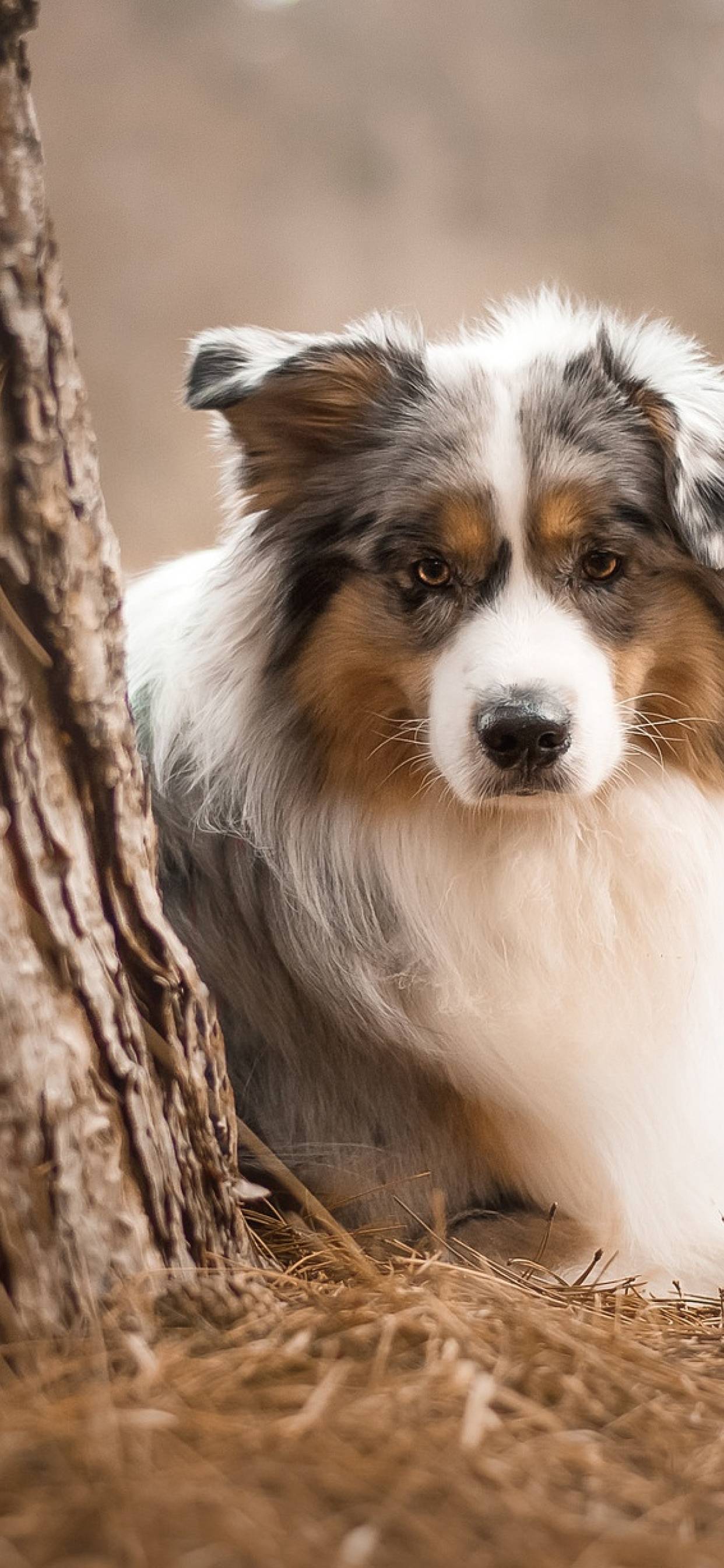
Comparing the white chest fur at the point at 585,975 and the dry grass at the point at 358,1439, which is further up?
the white chest fur at the point at 585,975

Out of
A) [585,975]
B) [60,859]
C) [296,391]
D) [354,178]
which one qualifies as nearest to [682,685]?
[585,975]

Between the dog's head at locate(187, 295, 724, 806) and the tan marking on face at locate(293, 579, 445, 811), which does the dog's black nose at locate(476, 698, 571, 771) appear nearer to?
the dog's head at locate(187, 295, 724, 806)

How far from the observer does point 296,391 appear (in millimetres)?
1981

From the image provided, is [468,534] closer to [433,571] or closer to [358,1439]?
[433,571]

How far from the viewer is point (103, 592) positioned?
4.40 feet

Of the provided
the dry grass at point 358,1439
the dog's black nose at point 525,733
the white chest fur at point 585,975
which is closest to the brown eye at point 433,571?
the dog's black nose at point 525,733

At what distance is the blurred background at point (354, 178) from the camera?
5270 mm

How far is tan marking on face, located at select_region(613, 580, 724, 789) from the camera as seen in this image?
77.0 inches

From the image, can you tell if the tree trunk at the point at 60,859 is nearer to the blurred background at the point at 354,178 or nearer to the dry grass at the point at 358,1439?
the dry grass at the point at 358,1439

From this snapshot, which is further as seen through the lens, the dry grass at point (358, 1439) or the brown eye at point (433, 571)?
the brown eye at point (433, 571)

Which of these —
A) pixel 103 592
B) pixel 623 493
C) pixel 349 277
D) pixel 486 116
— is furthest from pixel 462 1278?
pixel 486 116

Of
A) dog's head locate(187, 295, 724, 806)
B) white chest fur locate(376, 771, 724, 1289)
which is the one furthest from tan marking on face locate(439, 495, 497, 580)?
white chest fur locate(376, 771, 724, 1289)

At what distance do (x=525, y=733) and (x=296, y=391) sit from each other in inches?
25.3

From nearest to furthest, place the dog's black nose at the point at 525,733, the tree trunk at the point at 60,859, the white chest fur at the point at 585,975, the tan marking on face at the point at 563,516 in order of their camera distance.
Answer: the tree trunk at the point at 60,859
the dog's black nose at the point at 525,733
the tan marking on face at the point at 563,516
the white chest fur at the point at 585,975
